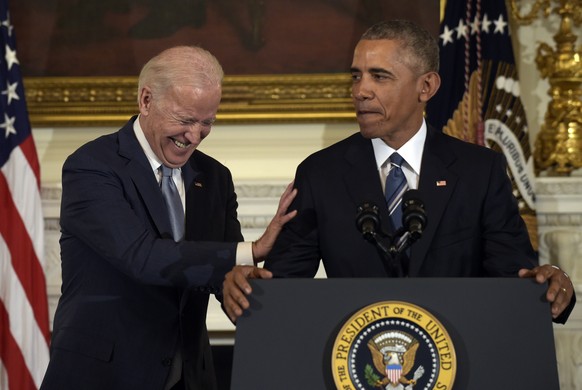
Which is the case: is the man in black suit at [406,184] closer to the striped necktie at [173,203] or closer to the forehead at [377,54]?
the forehead at [377,54]

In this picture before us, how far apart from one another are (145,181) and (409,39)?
35.3 inches

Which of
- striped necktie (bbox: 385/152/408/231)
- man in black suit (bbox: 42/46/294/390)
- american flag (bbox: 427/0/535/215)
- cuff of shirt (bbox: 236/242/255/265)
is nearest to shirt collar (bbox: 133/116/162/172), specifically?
man in black suit (bbox: 42/46/294/390)

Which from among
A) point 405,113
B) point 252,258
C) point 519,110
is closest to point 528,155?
point 519,110

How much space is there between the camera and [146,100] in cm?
307

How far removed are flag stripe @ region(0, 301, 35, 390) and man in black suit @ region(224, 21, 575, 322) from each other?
232 centimetres

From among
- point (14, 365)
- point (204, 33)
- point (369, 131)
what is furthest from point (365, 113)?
point (14, 365)

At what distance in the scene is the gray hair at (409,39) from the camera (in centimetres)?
299

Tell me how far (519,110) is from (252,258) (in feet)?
8.15

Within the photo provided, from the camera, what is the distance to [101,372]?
2.92 metres

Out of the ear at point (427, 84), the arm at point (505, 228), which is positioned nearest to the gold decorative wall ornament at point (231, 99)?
the ear at point (427, 84)

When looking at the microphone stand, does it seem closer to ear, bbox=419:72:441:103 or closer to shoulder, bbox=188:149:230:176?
ear, bbox=419:72:441:103

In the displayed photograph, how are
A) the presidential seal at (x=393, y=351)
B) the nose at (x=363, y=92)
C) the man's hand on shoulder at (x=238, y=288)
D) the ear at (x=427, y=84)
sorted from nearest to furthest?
1. the presidential seal at (x=393, y=351)
2. the man's hand on shoulder at (x=238, y=288)
3. the nose at (x=363, y=92)
4. the ear at (x=427, y=84)

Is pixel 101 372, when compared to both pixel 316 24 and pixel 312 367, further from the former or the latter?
pixel 316 24

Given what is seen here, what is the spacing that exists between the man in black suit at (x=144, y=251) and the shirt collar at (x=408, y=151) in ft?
1.18
